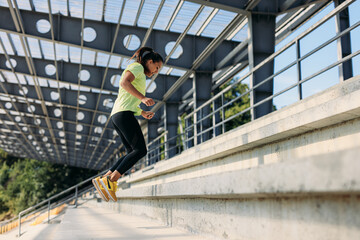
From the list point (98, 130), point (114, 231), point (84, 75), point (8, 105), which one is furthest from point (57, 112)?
point (114, 231)

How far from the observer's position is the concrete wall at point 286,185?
1396mm

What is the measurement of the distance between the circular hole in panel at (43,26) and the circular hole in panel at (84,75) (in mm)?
5076

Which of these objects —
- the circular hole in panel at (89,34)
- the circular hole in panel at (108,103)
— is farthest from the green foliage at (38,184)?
the circular hole in panel at (89,34)

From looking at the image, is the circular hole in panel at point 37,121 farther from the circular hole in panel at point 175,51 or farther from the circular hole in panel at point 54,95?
the circular hole in panel at point 175,51

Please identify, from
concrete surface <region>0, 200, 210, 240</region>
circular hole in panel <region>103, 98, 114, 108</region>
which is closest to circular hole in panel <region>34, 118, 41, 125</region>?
circular hole in panel <region>103, 98, 114, 108</region>

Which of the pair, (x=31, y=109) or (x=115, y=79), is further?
(x=31, y=109)

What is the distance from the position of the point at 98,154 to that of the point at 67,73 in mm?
28102

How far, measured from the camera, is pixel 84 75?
19594mm

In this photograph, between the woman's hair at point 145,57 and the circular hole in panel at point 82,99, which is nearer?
the woman's hair at point 145,57

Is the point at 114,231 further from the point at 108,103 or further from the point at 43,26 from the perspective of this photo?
A: the point at 108,103

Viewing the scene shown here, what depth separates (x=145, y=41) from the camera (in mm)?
13750

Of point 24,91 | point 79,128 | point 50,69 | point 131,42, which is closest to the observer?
point 131,42

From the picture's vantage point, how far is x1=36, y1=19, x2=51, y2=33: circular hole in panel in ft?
46.3

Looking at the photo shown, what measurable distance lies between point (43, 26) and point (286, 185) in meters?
14.2
